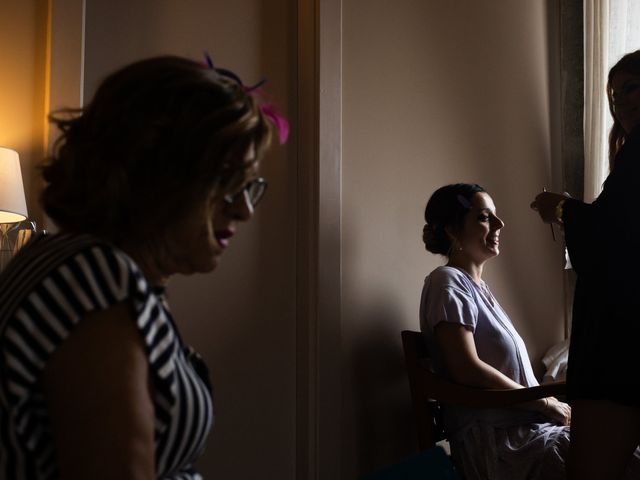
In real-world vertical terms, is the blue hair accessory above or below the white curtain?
below

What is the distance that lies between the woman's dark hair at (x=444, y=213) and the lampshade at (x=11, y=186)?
1.38m

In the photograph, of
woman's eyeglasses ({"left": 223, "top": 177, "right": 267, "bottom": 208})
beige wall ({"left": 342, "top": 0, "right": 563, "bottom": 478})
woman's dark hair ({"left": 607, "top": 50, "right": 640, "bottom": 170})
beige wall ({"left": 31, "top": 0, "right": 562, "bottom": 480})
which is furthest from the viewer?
beige wall ({"left": 342, "top": 0, "right": 563, "bottom": 478})

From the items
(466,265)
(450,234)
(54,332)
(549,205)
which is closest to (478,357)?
(466,265)

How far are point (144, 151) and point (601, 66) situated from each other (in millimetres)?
2962

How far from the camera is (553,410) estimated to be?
7.69ft

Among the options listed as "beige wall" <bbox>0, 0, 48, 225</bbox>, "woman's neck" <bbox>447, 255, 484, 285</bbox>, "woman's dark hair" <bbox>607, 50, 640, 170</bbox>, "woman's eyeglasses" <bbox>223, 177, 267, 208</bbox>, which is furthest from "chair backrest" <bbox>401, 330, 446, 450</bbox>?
"woman's eyeglasses" <bbox>223, 177, 267, 208</bbox>

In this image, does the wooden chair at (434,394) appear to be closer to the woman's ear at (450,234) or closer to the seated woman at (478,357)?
the seated woman at (478,357)

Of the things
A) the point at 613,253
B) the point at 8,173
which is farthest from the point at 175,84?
the point at 613,253

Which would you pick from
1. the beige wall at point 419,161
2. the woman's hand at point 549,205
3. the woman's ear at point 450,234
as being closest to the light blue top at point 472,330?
the woman's ear at point 450,234

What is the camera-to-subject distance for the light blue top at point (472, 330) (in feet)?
7.80

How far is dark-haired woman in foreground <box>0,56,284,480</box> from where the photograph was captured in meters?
0.70

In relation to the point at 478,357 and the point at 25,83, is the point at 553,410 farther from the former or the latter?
the point at 25,83

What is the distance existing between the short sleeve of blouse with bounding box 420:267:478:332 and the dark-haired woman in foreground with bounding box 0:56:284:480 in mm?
1508

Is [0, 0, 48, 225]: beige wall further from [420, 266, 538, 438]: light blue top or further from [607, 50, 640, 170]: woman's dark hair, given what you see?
[607, 50, 640, 170]: woman's dark hair
